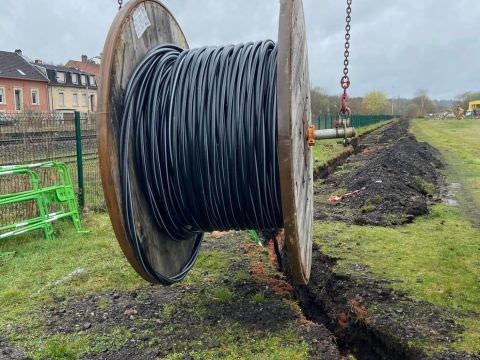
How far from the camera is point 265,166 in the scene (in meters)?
3.21

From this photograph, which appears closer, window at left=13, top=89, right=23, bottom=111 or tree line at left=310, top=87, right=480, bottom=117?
window at left=13, top=89, right=23, bottom=111

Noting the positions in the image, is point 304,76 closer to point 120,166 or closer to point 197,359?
point 120,166

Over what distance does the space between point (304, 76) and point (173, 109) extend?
99cm

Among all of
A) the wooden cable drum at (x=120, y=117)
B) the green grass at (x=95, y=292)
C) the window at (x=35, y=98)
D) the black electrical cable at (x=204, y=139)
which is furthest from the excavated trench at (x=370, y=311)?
the window at (x=35, y=98)

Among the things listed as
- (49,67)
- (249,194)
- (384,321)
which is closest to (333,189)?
(384,321)

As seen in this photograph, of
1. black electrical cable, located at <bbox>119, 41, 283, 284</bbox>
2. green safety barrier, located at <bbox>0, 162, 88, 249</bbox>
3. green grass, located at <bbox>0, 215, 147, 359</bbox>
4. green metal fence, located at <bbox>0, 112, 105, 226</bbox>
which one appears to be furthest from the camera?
green metal fence, located at <bbox>0, 112, 105, 226</bbox>

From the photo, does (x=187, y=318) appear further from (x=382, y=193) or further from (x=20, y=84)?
(x=20, y=84)

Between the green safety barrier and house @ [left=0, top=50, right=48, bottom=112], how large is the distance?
4068cm

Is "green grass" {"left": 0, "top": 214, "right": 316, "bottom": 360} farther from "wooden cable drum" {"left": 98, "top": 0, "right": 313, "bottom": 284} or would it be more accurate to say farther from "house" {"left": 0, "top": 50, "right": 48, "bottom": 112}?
"house" {"left": 0, "top": 50, "right": 48, "bottom": 112}

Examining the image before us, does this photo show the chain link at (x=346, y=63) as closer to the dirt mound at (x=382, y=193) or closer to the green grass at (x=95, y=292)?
the green grass at (x=95, y=292)

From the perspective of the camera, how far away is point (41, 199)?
6.70 m

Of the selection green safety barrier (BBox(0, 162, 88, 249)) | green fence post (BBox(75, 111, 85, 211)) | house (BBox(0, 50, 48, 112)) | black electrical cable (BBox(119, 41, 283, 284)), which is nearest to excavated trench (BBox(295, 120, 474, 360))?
black electrical cable (BBox(119, 41, 283, 284))

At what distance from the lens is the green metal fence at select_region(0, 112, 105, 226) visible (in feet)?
23.2

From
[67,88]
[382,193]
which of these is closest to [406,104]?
[67,88]
